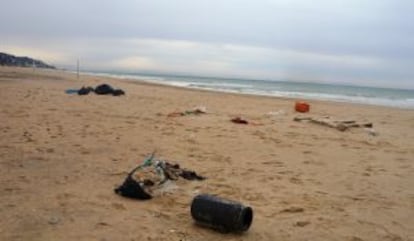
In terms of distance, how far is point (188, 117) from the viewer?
12258mm

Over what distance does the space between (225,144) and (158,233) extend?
4.59 m

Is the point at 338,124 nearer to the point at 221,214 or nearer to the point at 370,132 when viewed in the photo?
the point at 370,132

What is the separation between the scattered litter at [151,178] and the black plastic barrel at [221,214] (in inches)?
36.2

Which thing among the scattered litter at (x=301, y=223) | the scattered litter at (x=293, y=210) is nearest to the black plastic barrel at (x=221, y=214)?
the scattered litter at (x=301, y=223)

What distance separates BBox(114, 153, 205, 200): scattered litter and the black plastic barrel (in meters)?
0.92

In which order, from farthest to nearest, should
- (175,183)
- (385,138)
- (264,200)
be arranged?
(385,138) < (175,183) < (264,200)

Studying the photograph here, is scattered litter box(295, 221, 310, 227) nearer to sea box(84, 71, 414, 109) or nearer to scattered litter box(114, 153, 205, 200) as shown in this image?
scattered litter box(114, 153, 205, 200)

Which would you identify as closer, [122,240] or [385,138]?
[122,240]

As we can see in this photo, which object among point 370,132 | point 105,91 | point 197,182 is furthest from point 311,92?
point 197,182

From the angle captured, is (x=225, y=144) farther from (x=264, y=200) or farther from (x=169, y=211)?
(x=169, y=211)

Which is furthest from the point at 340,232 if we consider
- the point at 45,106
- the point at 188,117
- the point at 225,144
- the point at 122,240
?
the point at 45,106

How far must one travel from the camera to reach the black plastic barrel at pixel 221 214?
4.11 m

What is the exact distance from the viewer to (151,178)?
17.7 ft

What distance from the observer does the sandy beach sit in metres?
4.20
